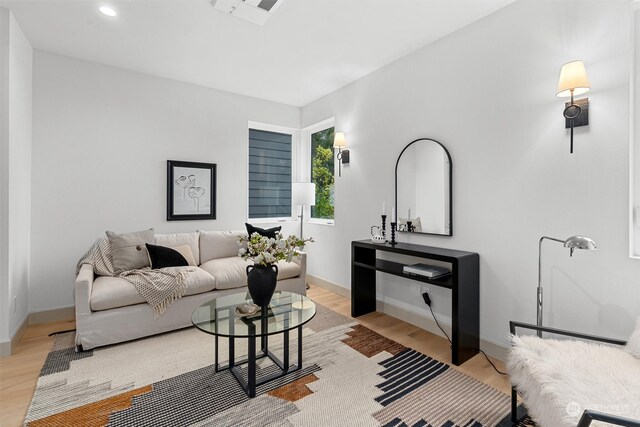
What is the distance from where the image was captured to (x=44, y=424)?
5.53 feet

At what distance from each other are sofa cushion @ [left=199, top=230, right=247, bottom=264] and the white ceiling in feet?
6.13

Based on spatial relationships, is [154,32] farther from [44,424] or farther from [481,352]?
[481,352]

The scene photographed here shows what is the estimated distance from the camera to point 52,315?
10.3 feet

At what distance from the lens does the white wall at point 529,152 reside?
6.22 feet

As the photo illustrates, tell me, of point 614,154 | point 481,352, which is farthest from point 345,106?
point 481,352

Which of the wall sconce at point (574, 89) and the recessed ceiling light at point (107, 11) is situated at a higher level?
the recessed ceiling light at point (107, 11)

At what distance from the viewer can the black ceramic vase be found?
213cm

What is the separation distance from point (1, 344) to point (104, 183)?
1663mm

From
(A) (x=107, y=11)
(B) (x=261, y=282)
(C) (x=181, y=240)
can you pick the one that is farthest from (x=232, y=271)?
(A) (x=107, y=11)

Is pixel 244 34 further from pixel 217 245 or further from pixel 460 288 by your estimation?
pixel 460 288

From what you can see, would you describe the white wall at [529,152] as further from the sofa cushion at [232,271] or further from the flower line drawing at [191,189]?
the flower line drawing at [191,189]

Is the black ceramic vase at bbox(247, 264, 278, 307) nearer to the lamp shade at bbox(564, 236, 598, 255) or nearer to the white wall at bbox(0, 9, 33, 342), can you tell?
the lamp shade at bbox(564, 236, 598, 255)

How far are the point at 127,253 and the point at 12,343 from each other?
3.37 feet

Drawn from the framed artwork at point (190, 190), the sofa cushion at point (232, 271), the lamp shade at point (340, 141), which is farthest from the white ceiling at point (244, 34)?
the sofa cushion at point (232, 271)
